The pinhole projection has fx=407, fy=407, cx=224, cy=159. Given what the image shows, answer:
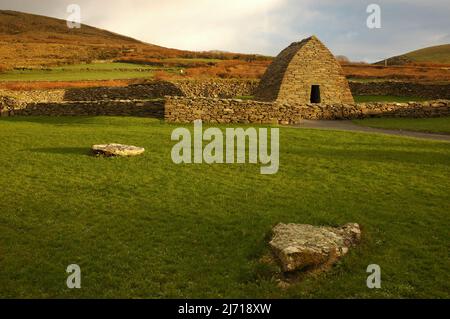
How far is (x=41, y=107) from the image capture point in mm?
29672

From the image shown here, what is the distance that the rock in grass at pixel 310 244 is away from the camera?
7.58 metres

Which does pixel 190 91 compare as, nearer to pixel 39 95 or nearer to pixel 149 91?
pixel 149 91

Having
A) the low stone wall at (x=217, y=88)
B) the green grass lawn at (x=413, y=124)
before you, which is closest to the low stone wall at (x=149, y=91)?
the low stone wall at (x=217, y=88)

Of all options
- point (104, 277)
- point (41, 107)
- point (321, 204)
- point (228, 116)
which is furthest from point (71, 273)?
point (41, 107)

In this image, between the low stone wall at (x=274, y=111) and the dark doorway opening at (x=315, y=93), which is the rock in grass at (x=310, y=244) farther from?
the dark doorway opening at (x=315, y=93)

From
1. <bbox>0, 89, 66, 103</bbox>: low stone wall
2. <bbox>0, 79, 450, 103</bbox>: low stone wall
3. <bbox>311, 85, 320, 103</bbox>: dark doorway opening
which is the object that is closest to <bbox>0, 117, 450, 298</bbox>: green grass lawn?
<bbox>311, 85, 320, 103</bbox>: dark doorway opening

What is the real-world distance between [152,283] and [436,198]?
8.67 metres

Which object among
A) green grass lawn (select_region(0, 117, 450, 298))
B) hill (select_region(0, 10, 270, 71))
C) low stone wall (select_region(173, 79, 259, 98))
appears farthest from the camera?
hill (select_region(0, 10, 270, 71))

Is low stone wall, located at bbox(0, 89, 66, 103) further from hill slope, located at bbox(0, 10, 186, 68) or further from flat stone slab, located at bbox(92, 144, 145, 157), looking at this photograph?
hill slope, located at bbox(0, 10, 186, 68)

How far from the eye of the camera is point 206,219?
1001 cm

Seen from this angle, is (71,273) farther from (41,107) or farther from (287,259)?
(41,107)

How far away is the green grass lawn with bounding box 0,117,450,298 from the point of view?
7387 mm

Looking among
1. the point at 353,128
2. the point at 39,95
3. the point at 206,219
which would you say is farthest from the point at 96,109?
the point at 206,219

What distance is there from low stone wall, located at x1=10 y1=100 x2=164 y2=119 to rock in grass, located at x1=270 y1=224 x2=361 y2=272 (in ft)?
64.5
